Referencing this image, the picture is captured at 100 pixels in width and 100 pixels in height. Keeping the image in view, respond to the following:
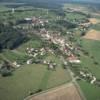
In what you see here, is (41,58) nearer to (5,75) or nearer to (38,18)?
(5,75)

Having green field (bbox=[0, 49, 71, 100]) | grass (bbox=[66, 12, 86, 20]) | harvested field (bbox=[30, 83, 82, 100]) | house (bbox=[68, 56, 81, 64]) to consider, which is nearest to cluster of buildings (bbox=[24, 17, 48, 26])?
grass (bbox=[66, 12, 86, 20])

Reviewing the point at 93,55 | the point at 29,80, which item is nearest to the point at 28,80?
the point at 29,80

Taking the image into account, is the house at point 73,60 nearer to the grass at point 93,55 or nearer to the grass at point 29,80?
the grass at point 93,55

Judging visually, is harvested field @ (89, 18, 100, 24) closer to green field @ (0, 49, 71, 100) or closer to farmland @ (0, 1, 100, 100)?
farmland @ (0, 1, 100, 100)

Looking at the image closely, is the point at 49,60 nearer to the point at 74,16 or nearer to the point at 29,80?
the point at 29,80

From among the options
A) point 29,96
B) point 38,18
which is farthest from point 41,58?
point 38,18

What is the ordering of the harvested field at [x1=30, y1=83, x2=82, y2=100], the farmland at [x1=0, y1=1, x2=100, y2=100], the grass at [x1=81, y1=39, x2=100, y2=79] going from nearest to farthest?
the harvested field at [x1=30, y1=83, x2=82, y2=100]
the farmland at [x1=0, y1=1, x2=100, y2=100]
the grass at [x1=81, y1=39, x2=100, y2=79]

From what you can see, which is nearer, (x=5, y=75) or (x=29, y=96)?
(x=29, y=96)
